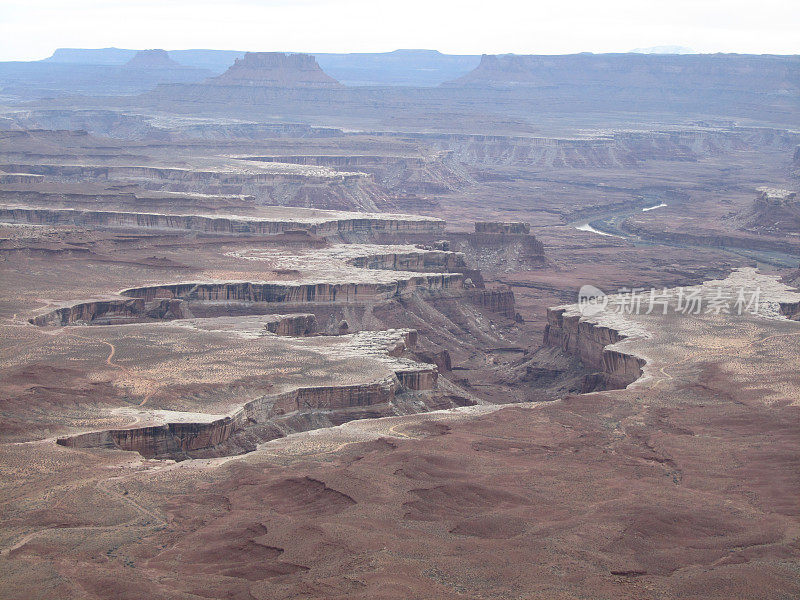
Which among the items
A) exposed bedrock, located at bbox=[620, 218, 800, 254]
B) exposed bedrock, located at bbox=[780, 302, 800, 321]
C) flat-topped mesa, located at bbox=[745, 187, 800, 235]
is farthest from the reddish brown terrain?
flat-topped mesa, located at bbox=[745, 187, 800, 235]

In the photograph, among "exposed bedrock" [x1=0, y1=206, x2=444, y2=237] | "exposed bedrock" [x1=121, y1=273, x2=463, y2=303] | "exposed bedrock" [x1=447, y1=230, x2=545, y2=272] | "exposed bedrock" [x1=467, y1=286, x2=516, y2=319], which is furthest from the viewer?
"exposed bedrock" [x1=447, y1=230, x2=545, y2=272]

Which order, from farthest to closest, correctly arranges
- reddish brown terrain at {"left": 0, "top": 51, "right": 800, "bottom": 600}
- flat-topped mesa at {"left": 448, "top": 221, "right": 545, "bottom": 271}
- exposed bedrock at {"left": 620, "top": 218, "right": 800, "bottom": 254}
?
1. exposed bedrock at {"left": 620, "top": 218, "right": 800, "bottom": 254}
2. flat-topped mesa at {"left": 448, "top": 221, "right": 545, "bottom": 271}
3. reddish brown terrain at {"left": 0, "top": 51, "right": 800, "bottom": 600}

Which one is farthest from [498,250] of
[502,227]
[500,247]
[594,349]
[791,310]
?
[594,349]

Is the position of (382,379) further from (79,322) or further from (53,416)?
(79,322)

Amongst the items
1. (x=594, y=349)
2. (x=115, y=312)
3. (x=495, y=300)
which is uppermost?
(x=115, y=312)

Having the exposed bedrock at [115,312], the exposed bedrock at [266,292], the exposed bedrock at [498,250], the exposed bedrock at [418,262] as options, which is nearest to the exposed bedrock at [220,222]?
the exposed bedrock at [498,250]

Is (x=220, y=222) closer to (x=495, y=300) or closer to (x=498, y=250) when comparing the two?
(x=498, y=250)

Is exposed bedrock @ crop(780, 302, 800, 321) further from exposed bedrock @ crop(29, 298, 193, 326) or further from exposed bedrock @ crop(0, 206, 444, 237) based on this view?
exposed bedrock @ crop(0, 206, 444, 237)
